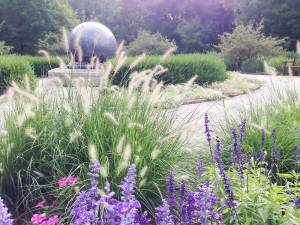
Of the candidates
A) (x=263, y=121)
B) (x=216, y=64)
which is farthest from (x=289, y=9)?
(x=263, y=121)

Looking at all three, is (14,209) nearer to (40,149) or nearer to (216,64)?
(40,149)

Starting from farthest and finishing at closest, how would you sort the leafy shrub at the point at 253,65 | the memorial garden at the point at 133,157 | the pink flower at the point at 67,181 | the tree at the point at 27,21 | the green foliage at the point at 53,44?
the tree at the point at 27,21
the green foliage at the point at 53,44
the leafy shrub at the point at 253,65
the pink flower at the point at 67,181
the memorial garden at the point at 133,157

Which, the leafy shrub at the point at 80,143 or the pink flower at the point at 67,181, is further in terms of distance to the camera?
the leafy shrub at the point at 80,143

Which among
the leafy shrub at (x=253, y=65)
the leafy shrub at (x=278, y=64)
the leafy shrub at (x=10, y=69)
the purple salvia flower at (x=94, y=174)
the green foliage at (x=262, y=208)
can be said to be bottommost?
the leafy shrub at (x=253, y=65)

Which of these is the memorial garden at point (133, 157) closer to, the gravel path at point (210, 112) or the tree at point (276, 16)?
the gravel path at point (210, 112)

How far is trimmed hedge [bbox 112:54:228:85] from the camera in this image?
13.6 metres

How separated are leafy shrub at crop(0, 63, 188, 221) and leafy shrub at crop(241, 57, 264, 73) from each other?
24.3m

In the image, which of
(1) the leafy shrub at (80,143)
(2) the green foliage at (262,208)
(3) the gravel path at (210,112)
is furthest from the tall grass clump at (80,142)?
(2) the green foliage at (262,208)

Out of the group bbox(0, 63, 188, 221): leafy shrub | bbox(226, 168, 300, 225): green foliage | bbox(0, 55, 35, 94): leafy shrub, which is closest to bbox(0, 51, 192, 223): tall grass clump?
bbox(0, 63, 188, 221): leafy shrub

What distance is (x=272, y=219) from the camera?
2479 mm

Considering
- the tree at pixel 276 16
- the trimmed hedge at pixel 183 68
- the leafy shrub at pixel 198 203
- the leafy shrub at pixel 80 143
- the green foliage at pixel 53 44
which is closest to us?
the leafy shrub at pixel 198 203

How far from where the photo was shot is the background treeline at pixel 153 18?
35.5m

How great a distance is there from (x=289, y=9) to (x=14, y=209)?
131 feet

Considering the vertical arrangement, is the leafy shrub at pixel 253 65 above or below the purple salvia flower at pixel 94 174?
below
